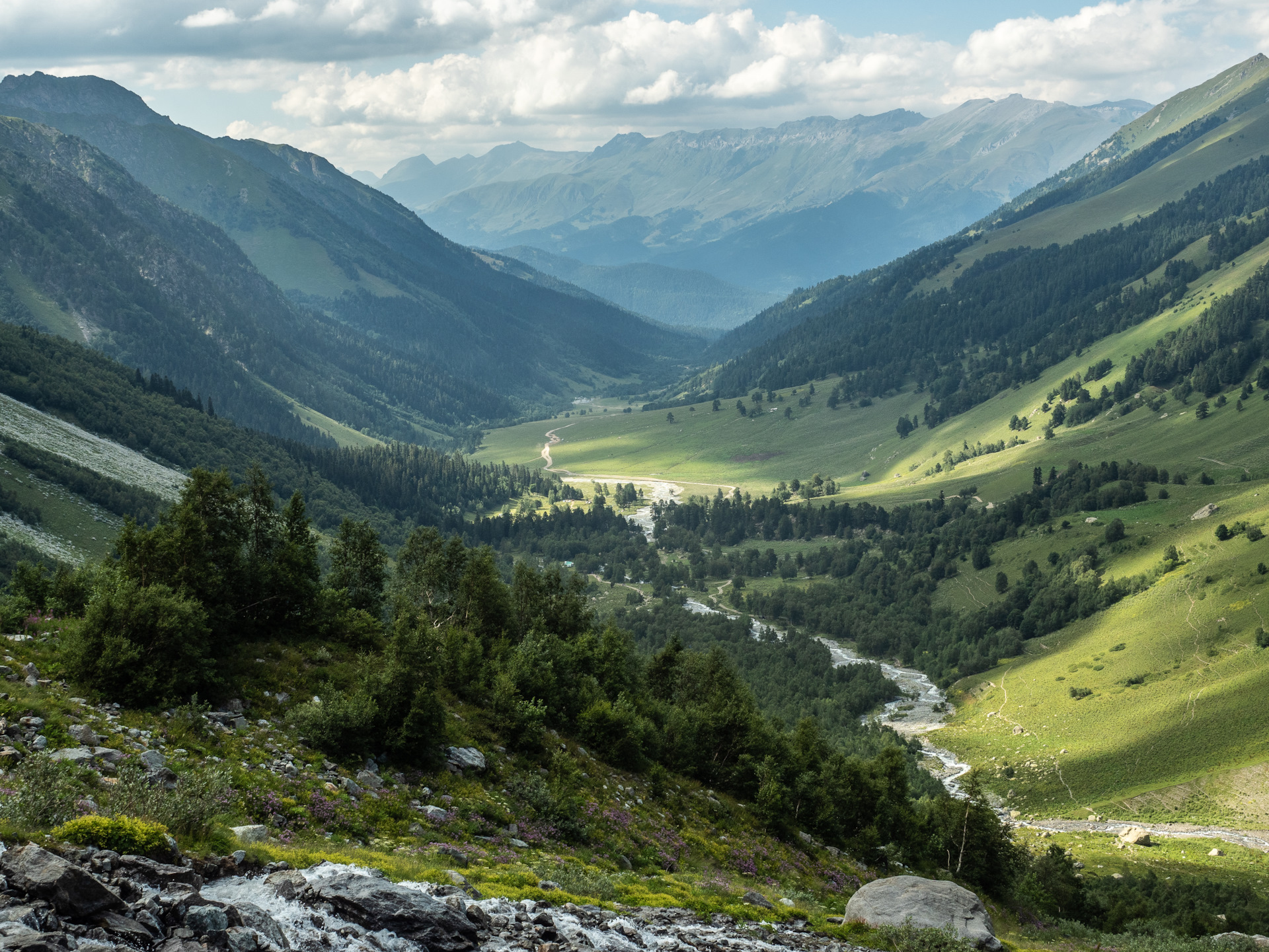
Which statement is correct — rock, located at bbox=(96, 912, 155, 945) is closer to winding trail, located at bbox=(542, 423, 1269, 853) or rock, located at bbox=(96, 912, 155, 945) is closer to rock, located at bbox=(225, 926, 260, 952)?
rock, located at bbox=(225, 926, 260, 952)

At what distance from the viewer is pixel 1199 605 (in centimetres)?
15525

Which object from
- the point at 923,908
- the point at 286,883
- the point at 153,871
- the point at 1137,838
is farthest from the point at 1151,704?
the point at 153,871

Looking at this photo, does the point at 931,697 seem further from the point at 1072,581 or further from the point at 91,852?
the point at 91,852

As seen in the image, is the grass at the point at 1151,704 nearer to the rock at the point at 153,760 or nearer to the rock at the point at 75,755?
the rock at the point at 153,760

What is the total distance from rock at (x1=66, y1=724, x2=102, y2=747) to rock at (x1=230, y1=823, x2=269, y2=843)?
694 centimetres

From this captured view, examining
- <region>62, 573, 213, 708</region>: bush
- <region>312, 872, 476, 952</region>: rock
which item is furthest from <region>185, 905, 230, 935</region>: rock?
<region>62, 573, 213, 708</region>: bush

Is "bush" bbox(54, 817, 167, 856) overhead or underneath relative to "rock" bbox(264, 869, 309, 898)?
overhead

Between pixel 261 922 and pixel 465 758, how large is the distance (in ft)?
80.1

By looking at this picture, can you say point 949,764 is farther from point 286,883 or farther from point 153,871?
point 153,871

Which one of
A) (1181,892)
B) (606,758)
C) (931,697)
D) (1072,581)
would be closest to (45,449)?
(606,758)

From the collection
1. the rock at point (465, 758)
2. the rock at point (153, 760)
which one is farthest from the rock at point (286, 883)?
the rock at point (465, 758)

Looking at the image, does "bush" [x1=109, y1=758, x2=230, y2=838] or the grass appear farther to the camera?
the grass

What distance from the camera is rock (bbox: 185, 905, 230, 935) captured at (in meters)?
22.0

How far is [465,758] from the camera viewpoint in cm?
4762
